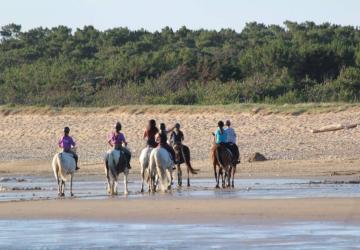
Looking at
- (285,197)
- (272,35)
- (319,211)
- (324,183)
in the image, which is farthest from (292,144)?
(272,35)

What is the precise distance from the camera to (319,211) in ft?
66.1

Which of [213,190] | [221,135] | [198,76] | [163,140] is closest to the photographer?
[163,140]

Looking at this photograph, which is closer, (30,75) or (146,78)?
(146,78)

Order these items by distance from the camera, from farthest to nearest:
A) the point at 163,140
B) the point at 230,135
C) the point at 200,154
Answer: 1. the point at 200,154
2. the point at 230,135
3. the point at 163,140

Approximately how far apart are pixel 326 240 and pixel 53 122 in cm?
3428

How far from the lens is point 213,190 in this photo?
2750 centimetres

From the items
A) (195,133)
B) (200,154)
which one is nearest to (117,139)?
(200,154)

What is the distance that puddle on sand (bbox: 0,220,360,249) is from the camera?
625 inches

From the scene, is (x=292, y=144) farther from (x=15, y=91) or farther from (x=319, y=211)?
(x=15, y=91)

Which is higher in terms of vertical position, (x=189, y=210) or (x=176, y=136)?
(x=176, y=136)

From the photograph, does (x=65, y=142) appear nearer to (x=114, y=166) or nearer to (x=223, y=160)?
(x=114, y=166)

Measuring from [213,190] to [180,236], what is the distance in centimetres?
1050

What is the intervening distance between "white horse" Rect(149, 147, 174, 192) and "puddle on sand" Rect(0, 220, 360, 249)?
759 centimetres

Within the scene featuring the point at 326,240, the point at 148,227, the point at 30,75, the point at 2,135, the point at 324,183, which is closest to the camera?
the point at 326,240
